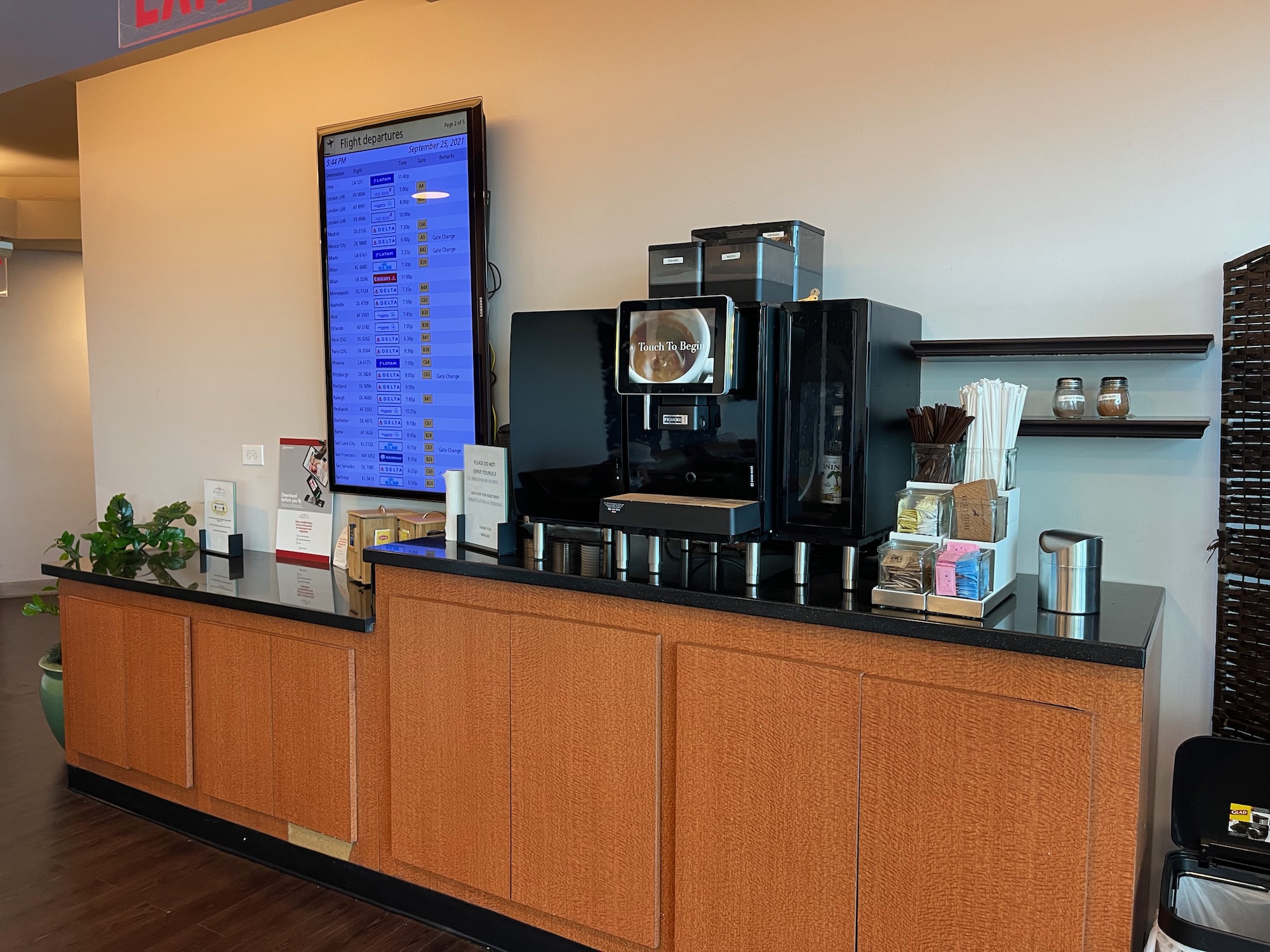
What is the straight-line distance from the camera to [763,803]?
201 cm

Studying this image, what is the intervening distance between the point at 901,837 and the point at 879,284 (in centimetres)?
134

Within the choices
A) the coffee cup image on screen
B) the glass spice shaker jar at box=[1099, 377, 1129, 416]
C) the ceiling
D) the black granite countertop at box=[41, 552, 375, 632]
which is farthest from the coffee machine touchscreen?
the ceiling

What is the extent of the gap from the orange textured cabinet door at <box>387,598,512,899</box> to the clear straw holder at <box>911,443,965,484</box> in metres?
1.06

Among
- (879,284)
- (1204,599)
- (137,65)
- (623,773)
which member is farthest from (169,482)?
(1204,599)

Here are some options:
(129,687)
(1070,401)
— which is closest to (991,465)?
(1070,401)

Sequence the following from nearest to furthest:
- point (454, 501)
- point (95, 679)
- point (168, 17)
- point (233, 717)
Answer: point (168, 17) < point (454, 501) < point (233, 717) < point (95, 679)

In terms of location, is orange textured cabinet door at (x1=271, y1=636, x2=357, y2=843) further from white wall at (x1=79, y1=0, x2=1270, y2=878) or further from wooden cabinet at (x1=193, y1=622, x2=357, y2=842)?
white wall at (x1=79, y1=0, x2=1270, y2=878)

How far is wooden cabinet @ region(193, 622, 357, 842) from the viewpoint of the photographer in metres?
2.75

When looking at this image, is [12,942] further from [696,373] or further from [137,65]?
[137,65]

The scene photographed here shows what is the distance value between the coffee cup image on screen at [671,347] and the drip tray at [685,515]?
0.27 m

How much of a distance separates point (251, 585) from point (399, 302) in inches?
42.1

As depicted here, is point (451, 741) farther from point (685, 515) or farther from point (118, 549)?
point (118, 549)

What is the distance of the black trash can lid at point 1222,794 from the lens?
6.26 feet

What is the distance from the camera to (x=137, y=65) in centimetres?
402
